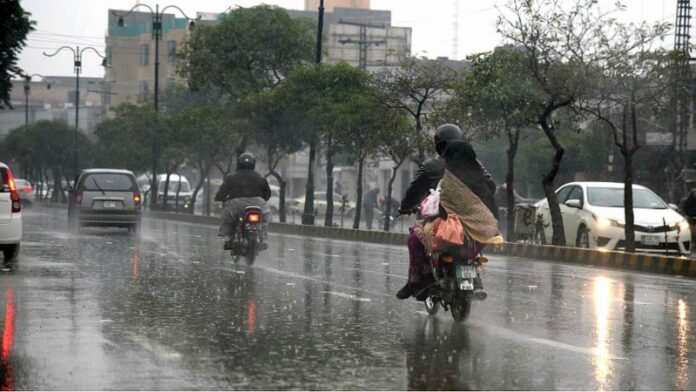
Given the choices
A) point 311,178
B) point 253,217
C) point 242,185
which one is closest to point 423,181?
point 253,217

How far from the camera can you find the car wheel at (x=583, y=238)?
26750 millimetres

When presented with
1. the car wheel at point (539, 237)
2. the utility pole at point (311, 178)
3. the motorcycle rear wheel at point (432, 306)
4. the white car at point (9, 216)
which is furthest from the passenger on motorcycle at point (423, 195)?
the utility pole at point (311, 178)

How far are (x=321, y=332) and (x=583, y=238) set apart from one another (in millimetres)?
17212

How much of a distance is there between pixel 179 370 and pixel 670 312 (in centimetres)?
654

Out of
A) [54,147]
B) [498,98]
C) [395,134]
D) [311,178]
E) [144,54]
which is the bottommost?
[311,178]

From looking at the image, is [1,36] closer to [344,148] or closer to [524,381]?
[344,148]

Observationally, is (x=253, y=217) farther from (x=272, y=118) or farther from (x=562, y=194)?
(x=272, y=118)

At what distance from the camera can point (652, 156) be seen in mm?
57594

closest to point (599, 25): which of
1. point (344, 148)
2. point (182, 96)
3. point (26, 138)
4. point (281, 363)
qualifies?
point (344, 148)

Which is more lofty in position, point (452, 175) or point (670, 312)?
point (452, 175)

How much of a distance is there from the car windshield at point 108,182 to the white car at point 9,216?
48.3 ft

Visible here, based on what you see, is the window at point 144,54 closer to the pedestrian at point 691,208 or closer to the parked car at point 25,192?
the parked car at point 25,192

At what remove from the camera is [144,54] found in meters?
113

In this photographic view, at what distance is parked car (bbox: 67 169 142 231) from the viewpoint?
33250 millimetres
